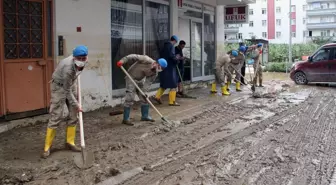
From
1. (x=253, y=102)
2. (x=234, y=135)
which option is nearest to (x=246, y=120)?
(x=234, y=135)

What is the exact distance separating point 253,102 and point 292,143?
15.8ft

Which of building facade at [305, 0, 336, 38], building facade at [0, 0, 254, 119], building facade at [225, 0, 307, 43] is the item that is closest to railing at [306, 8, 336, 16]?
building facade at [305, 0, 336, 38]

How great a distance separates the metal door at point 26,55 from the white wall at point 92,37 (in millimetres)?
314

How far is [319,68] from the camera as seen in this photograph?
15523 millimetres

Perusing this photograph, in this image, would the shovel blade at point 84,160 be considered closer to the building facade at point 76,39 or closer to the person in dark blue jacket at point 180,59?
the building facade at point 76,39

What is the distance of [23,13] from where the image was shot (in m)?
7.34

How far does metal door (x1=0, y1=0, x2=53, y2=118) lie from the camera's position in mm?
7059

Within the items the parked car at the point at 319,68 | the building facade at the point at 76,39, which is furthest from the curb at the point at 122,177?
the parked car at the point at 319,68

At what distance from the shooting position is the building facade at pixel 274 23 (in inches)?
2299

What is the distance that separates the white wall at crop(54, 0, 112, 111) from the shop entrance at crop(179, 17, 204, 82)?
491 centimetres

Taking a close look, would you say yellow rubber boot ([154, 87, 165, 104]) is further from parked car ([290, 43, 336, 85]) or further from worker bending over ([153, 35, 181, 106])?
parked car ([290, 43, 336, 85])

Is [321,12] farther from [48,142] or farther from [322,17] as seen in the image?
[48,142]

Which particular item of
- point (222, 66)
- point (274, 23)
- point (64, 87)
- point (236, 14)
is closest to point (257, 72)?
point (222, 66)

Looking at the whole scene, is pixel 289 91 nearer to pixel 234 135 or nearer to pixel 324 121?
pixel 324 121
